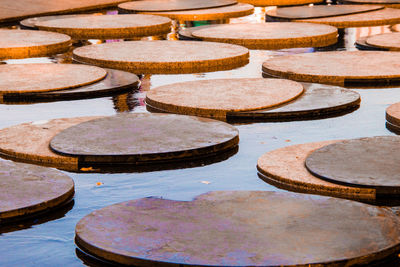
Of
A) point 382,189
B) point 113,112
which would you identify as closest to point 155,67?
point 113,112

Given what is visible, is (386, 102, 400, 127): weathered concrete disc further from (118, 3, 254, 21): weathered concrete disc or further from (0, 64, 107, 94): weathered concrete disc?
(118, 3, 254, 21): weathered concrete disc

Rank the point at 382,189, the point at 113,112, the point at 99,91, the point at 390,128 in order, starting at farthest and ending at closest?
1. the point at 99,91
2. the point at 113,112
3. the point at 390,128
4. the point at 382,189

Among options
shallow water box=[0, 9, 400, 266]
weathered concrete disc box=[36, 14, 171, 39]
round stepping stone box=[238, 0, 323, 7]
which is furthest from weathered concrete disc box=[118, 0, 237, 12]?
shallow water box=[0, 9, 400, 266]

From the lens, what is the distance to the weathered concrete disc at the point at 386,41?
54.1 ft

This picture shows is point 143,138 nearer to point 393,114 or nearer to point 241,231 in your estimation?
point 241,231

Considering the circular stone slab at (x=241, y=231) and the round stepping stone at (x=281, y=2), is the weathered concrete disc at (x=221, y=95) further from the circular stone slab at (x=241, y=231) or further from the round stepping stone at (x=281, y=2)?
the round stepping stone at (x=281, y=2)

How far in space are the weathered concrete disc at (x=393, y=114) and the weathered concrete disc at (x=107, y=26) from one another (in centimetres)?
973

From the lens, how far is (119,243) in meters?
6.58

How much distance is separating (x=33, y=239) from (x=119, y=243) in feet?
3.41

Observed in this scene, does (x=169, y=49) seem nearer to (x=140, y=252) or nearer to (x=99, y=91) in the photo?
(x=99, y=91)

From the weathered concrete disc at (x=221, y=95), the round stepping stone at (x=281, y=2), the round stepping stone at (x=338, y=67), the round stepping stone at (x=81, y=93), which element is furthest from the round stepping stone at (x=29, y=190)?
the round stepping stone at (x=281, y=2)

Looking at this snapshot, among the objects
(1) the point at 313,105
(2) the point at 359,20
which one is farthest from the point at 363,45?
(1) the point at 313,105

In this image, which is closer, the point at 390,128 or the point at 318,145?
the point at 318,145

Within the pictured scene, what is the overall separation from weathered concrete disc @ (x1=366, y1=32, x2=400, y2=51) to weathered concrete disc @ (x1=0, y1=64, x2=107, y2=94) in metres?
6.30
